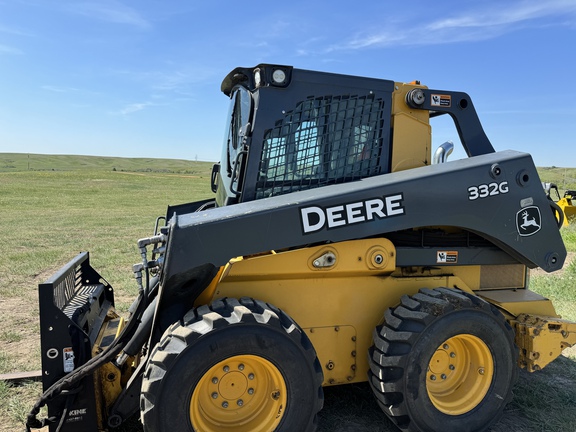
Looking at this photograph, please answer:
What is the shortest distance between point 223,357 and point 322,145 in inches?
70.3

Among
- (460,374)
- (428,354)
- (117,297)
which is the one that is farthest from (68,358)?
(117,297)

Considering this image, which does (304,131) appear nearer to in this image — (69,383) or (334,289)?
(334,289)

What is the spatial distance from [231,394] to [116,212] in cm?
1976

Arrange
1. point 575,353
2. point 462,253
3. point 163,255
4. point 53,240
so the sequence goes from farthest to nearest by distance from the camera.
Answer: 1. point 53,240
2. point 575,353
3. point 462,253
4. point 163,255

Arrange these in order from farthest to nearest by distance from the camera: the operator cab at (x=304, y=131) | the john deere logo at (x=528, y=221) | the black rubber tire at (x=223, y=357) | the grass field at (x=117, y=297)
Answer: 1. the grass field at (x=117, y=297)
2. the john deere logo at (x=528, y=221)
3. the operator cab at (x=304, y=131)
4. the black rubber tire at (x=223, y=357)

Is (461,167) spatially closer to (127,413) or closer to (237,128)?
(237,128)

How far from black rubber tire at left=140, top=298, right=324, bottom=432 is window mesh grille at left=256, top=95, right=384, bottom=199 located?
1037 mm

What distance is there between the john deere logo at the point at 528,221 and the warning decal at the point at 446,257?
0.54m

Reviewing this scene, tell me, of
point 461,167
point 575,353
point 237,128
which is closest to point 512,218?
point 461,167

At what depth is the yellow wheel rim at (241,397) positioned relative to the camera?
10.1 feet

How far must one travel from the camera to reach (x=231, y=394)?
10.3ft

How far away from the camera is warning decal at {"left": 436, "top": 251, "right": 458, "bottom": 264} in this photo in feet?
12.7

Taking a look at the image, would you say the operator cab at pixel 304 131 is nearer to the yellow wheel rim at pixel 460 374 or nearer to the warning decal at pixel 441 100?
the warning decal at pixel 441 100

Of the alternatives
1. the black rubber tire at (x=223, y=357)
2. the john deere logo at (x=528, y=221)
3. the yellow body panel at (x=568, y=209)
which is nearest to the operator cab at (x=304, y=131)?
the black rubber tire at (x=223, y=357)
